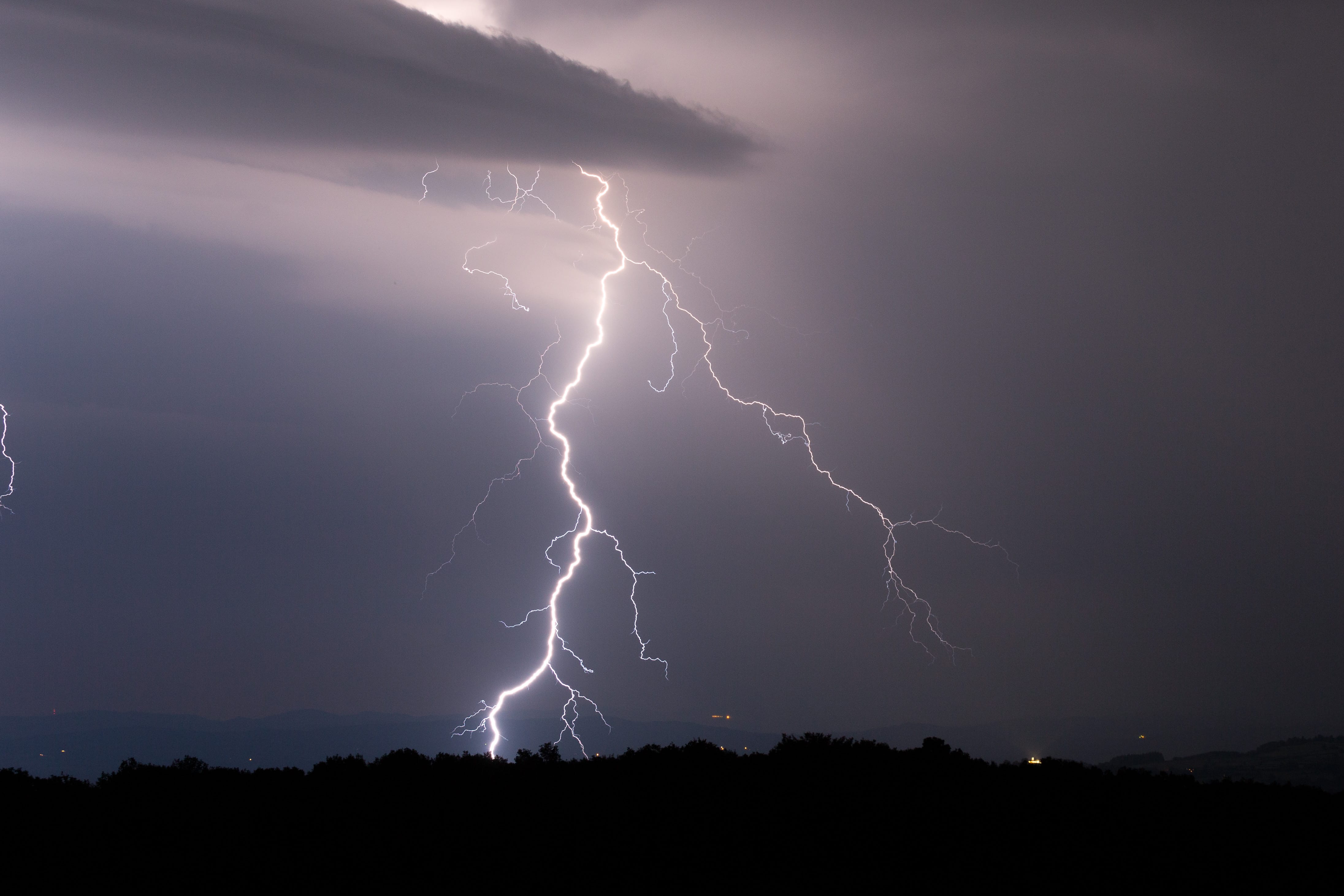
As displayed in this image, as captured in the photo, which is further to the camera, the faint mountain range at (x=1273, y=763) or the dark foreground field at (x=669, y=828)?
the faint mountain range at (x=1273, y=763)

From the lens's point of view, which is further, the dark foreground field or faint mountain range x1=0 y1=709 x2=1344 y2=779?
faint mountain range x1=0 y1=709 x2=1344 y2=779

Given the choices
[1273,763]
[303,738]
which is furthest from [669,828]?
[303,738]

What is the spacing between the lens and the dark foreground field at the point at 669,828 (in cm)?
876

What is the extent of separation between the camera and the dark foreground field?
8.76 m

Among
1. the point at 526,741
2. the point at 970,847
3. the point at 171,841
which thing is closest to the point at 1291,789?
the point at 970,847

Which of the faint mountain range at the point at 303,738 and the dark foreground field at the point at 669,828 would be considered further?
the faint mountain range at the point at 303,738

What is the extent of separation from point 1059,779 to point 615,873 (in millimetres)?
5180

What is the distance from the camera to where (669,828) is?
962cm

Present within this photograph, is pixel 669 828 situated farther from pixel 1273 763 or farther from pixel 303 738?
pixel 303 738

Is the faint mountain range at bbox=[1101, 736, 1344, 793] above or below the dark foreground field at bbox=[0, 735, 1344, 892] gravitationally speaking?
above

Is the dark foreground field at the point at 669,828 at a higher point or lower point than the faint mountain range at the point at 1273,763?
lower

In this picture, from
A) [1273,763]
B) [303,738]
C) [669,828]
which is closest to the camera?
[669,828]

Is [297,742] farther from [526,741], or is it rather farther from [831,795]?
[831,795]

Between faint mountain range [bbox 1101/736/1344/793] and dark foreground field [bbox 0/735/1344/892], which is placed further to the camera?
faint mountain range [bbox 1101/736/1344/793]
